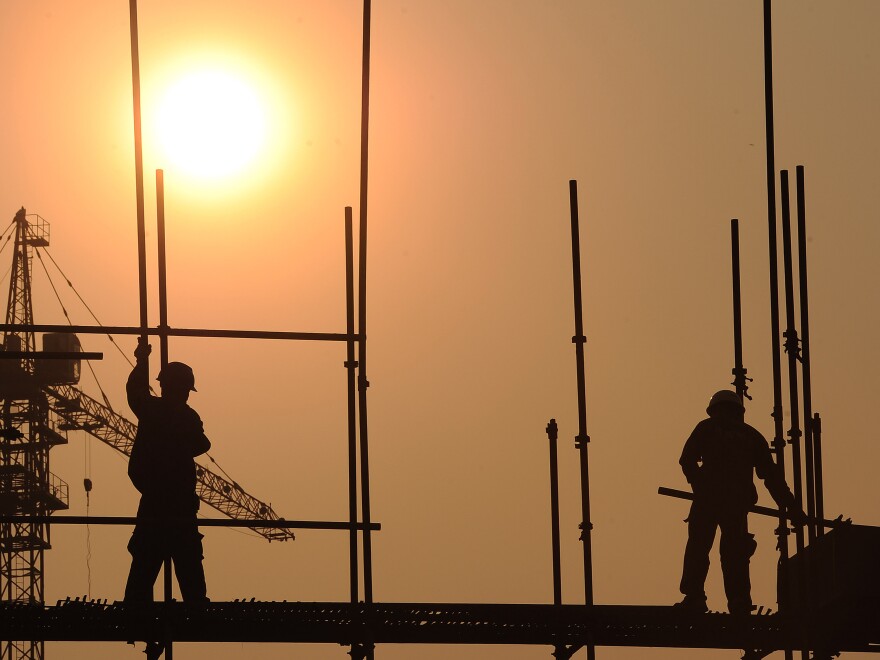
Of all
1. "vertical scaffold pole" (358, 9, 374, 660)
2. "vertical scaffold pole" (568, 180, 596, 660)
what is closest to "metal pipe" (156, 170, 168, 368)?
"vertical scaffold pole" (358, 9, 374, 660)

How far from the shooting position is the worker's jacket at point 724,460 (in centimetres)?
1545

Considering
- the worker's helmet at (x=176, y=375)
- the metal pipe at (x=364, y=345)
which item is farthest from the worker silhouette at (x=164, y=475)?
the metal pipe at (x=364, y=345)

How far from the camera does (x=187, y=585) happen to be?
14719 mm

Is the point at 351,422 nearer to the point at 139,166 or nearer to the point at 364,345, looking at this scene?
the point at 364,345

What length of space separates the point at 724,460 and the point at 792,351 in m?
2.31

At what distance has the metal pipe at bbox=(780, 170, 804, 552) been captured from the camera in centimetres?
1622

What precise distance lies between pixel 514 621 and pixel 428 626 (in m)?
0.73

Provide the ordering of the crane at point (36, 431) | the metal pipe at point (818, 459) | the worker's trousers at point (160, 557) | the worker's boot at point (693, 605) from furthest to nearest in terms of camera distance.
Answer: the crane at point (36, 431)
the metal pipe at point (818, 459)
the worker's boot at point (693, 605)
the worker's trousers at point (160, 557)

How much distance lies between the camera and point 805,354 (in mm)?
17219

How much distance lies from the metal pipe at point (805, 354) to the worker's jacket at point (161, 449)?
561 centimetres

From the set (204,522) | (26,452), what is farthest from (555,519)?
(26,452)

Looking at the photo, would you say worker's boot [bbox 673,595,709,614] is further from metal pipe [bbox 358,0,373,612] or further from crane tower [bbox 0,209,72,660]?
crane tower [bbox 0,209,72,660]

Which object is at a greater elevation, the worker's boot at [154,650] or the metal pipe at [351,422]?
the metal pipe at [351,422]

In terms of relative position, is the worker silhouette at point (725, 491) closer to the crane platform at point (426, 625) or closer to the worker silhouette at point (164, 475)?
the crane platform at point (426, 625)
